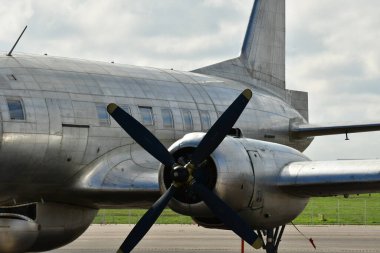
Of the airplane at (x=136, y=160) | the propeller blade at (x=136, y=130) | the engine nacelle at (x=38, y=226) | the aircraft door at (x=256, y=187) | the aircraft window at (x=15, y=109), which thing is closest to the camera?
the airplane at (x=136, y=160)

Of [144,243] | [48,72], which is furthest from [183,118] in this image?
[144,243]

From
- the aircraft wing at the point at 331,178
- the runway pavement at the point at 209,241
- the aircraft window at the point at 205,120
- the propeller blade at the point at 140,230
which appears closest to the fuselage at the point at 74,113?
the aircraft window at the point at 205,120

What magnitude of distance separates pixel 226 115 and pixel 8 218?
517cm

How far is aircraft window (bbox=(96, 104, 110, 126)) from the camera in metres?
17.0

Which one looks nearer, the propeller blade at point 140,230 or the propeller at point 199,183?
the propeller at point 199,183

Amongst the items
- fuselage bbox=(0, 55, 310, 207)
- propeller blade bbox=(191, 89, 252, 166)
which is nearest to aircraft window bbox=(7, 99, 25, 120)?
fuselage bbox=(0, 55, 310, 207)

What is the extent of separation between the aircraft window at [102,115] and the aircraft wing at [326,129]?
550 centimetres

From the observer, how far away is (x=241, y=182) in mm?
14797

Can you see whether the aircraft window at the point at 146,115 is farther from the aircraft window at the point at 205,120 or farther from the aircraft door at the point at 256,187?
the aircraft door at the point at 256,187

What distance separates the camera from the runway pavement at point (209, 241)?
74.7 ft

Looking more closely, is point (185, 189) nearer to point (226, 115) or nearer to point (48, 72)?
point (226, 115)

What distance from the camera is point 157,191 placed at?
16156mm

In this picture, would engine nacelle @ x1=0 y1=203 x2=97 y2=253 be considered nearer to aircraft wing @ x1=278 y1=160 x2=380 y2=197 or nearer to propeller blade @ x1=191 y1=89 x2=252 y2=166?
propeller blade @ x1=191 y1=89 x2=252 y2=166

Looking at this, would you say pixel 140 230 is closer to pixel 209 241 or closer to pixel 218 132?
pixel 218 132
